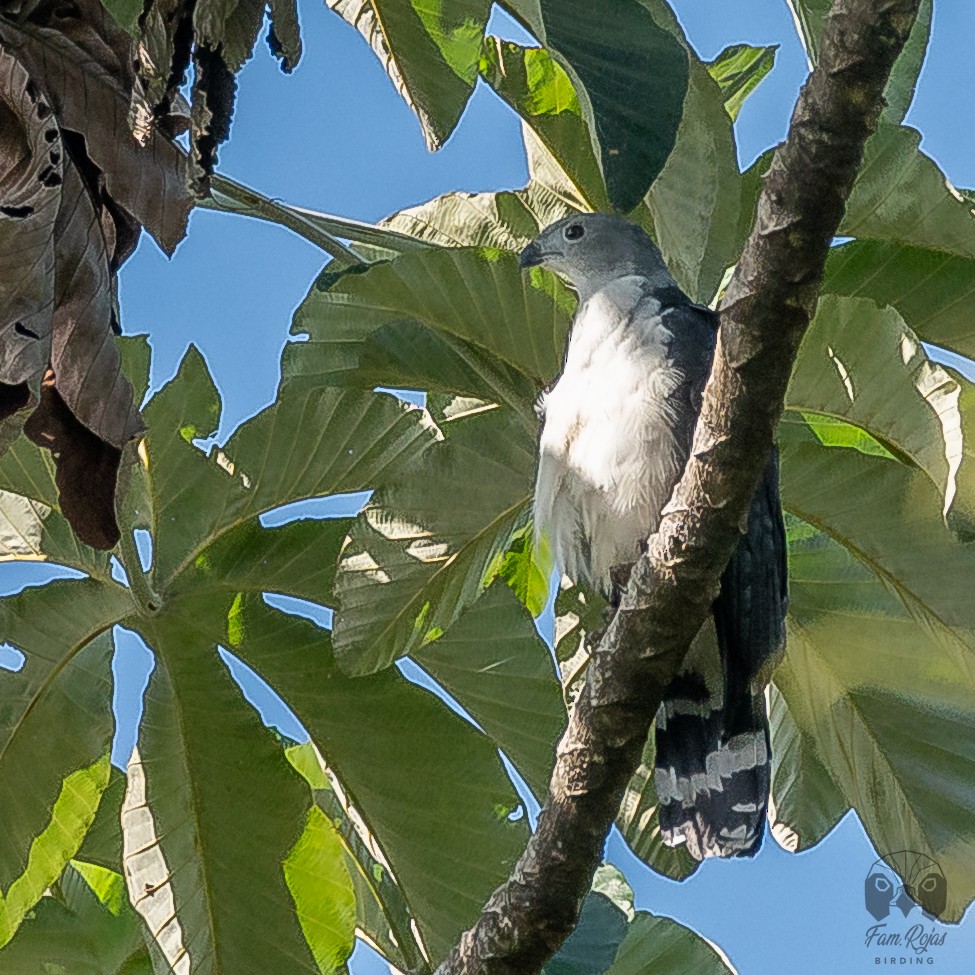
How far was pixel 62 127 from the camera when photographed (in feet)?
9.25

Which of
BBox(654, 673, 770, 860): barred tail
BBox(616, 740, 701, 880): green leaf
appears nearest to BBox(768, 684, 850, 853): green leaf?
BBox(616, 740, 701, 880): green leaf

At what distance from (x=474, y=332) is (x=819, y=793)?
1575 millimetres

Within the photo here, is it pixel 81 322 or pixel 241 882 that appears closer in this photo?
pixel 81 322

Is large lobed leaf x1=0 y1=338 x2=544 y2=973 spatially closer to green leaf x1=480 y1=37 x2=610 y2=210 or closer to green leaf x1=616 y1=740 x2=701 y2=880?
green leaf x1=616 y1=740 x2=701 y2=880

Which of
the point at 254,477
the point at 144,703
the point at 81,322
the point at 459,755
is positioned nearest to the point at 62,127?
the point at 81,322

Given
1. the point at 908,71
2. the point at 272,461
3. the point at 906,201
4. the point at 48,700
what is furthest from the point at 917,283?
the point at 48,700

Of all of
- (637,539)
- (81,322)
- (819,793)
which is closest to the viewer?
Answer: (81,322)

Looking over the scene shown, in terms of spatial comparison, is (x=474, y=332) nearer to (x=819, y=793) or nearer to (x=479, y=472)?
(x=479, y=472)

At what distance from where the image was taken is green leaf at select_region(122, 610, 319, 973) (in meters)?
3.54

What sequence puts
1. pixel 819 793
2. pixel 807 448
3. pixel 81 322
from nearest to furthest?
pixel 81 322
pixel 807 448
pixel 819 793

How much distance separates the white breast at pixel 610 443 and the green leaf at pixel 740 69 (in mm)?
824

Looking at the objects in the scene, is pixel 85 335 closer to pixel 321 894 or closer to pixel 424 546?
pixel 424 546

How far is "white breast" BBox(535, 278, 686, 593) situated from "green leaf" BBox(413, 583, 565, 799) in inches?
10.2

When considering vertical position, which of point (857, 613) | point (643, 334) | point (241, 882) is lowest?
point (241, 882)
